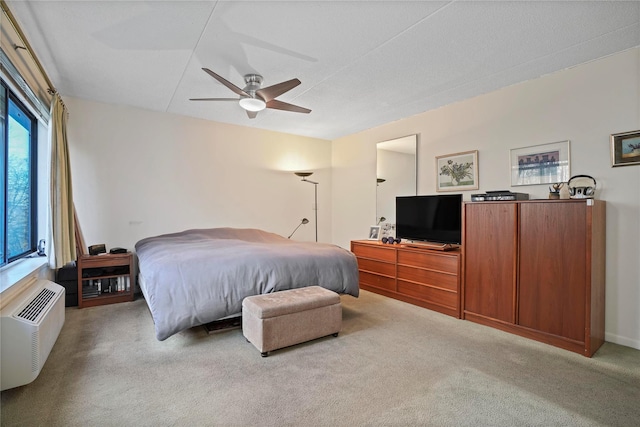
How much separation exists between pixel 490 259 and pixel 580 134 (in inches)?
55.9

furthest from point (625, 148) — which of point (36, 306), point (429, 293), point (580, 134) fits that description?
point (36, 306)

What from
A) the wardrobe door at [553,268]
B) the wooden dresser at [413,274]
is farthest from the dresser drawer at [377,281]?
the wardrobe door at [553,268]

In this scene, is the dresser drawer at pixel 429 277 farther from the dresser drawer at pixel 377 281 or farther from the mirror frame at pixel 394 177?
the mirror frame at pixel 394 177

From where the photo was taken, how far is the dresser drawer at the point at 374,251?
4129 mm

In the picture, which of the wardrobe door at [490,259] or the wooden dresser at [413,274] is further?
the wooden dresser at [413,274]

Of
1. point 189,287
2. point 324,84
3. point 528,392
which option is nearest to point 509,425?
point 528,392

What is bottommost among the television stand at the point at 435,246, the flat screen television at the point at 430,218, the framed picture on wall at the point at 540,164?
the television stand at the point at 435,246

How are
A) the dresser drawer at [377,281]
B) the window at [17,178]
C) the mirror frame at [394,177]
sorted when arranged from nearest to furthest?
the window at [17,178] → the dresser drawer at [377,281] → the mirror frame at [394,177]

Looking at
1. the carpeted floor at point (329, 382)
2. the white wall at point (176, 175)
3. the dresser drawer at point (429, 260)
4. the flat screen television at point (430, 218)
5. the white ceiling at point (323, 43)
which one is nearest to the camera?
the carpeted floor at point (329, 382)

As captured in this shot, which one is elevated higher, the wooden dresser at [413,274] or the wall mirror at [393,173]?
the wall mirror at [393,173]

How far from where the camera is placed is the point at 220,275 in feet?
8.82

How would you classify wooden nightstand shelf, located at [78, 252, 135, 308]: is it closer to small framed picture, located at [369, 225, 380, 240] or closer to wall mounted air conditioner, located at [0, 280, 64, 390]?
wall mounted air conditioner, located at [0, 280, 64, 390]

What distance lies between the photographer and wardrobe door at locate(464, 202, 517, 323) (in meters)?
2.97

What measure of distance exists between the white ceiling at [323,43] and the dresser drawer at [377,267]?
2.16m
